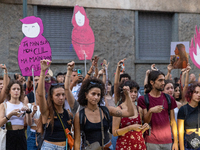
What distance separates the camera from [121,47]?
1107 cm

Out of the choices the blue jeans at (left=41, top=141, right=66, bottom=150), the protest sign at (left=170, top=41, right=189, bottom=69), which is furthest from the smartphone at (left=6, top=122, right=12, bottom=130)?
the protest sign at (left=170, top=41, right=189, bottom=69)

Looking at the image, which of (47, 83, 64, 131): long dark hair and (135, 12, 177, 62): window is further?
(135, 12, 177, 62): window

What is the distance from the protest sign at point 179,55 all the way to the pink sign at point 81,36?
1.86m

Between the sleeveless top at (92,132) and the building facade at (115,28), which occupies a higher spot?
the building facade at (115,28)

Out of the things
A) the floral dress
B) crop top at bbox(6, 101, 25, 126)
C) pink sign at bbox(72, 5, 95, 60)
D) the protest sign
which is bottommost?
the floral dress

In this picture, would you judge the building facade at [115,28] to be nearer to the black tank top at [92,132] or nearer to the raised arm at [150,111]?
the raised arm at [150,111]

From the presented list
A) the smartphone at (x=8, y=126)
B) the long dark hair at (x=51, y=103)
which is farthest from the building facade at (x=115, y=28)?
the long dark hair at (x=51, y=103)

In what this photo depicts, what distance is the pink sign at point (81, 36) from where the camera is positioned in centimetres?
684

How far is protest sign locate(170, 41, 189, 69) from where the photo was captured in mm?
6590

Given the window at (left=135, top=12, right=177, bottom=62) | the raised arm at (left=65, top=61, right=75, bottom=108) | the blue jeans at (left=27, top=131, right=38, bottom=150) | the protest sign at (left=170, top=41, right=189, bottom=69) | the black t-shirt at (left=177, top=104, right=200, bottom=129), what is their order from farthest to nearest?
the window at (left=135, top=12, right=177, bottom=62) < the protest sign at (left=170, top=41, right=189, bottom=69) < the blue jeans at (left=27, top=131, right=38, bottom=150) < the black t-shirt at (left=177, top=104, right=200, bottom=129) < the raised arm at (left=65, top=61, right=75, bottom=108)

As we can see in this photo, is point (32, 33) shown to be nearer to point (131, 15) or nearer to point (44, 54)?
point (44, 54)

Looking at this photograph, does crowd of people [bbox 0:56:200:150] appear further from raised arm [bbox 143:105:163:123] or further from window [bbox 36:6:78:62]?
window [bbox 36:6:78:62]

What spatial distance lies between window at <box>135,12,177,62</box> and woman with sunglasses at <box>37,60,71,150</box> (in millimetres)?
7683

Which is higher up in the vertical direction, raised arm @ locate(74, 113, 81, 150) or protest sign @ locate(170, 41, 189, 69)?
protest sign @ locate(170, 41, 189, 69)
